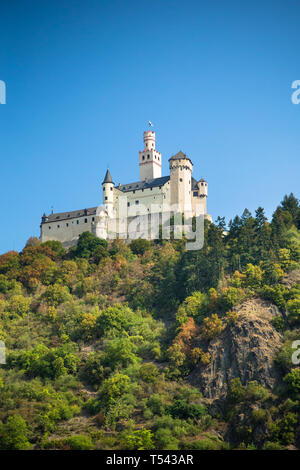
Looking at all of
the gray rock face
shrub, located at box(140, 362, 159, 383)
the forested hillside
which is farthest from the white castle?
shrub, located at box(140, 362, 159, 383)

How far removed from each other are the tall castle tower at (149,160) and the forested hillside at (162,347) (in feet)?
82.4

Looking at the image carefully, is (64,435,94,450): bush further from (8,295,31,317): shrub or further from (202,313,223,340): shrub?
(8,295,31,317): shrub

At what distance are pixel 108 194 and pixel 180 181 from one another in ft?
38.5

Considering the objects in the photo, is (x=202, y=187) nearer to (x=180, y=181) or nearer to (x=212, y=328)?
(x=180, y=181)

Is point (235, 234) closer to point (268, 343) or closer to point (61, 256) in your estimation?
point (268, 343)

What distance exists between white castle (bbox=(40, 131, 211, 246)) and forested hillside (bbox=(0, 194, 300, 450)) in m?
13.0

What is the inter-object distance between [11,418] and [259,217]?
3957cm

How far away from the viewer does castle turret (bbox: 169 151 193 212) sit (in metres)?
92.8

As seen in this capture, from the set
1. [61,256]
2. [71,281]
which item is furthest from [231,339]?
[61,256]

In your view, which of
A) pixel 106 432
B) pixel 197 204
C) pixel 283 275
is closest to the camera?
pixel 106 432

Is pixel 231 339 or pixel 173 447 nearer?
pixel 173 447

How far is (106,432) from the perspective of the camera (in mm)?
51156

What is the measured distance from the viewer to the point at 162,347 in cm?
6166

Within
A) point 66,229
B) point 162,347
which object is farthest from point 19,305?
point 66,229
